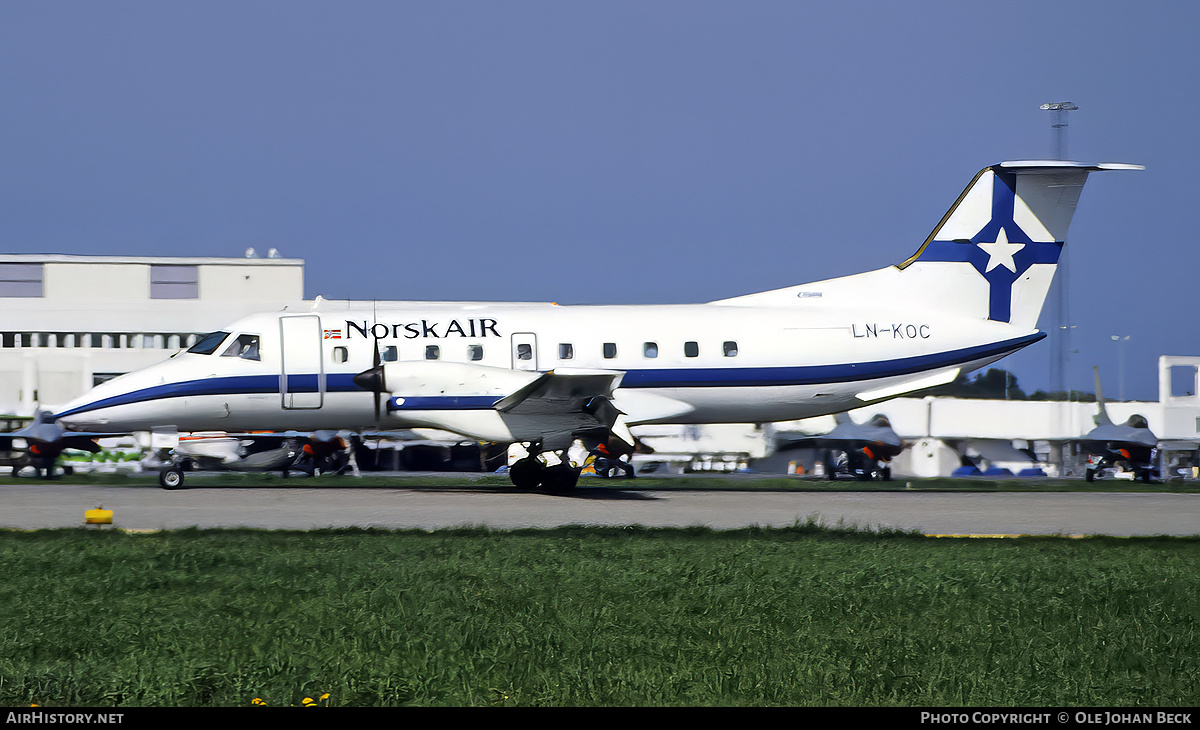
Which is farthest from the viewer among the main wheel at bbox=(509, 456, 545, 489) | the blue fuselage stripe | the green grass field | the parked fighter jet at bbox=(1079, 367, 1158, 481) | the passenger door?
the parked fighter jet at bbox=(1079, 367, 1158, 481)

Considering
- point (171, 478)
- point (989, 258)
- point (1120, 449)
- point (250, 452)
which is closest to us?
point (171, 478)

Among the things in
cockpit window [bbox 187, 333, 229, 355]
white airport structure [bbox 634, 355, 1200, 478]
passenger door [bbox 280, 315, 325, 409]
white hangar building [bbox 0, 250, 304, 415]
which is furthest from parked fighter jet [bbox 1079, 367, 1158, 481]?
white hangar building [bbox 0, 250, 304, 415]

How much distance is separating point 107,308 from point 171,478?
28.6 m

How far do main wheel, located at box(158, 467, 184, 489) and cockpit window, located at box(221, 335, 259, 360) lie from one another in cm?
244

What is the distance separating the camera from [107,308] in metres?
45.3

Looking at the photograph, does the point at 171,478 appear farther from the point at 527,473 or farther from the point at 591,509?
the point at 591,509

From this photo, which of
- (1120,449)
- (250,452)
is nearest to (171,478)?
(250,452)

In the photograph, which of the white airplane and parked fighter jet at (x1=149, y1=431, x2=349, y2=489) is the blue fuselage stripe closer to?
the white airplane

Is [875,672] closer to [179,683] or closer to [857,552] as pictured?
[179,683]

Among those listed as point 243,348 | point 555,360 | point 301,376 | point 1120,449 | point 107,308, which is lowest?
point 1120,449

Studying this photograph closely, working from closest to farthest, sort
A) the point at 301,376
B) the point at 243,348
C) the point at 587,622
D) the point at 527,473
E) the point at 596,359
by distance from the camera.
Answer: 1. the point at 587,622
2. the point at 301,376
3. the point at 243,348
4. the point at 596,359
5. the point at 527,473

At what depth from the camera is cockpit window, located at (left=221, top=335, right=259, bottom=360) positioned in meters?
20.6

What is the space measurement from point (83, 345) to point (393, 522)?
119ft

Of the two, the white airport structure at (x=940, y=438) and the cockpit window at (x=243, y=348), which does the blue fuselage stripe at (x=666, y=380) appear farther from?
the white airport structure at (x=940, y=438)
